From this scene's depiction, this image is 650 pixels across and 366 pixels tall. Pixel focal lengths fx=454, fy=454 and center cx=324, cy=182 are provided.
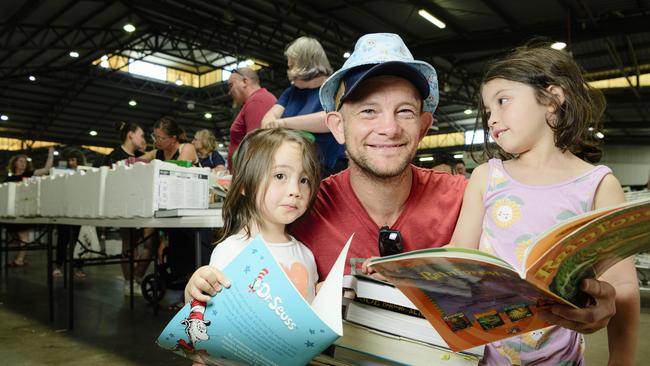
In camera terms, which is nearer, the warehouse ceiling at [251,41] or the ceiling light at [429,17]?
the ceiling light at [429,17]

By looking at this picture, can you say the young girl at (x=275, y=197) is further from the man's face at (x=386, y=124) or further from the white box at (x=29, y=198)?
the white box at (x=29, y=198)

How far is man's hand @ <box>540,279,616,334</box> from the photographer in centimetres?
60

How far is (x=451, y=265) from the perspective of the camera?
54cm

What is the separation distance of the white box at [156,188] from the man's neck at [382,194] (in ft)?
4.60

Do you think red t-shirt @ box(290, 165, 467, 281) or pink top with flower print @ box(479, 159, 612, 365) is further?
red t-shirt @ box(290, 165, 467, 281)

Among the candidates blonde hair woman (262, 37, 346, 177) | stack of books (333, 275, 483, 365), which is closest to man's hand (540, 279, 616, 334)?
stack of books (333, 275, 483, 365)

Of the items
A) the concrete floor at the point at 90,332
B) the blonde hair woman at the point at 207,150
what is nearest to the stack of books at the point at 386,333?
the concrete floor at the point at 90,332

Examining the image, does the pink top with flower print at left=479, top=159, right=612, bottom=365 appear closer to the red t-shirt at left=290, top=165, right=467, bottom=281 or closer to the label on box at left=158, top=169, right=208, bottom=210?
the red t-shirt at left=290, top=165, right=467, bottom=281

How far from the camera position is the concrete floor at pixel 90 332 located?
2475 millimetres

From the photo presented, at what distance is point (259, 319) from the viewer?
634mm

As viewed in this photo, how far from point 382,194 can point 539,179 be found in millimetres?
342

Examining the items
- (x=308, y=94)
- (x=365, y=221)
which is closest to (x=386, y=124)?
(x=365, y=221)

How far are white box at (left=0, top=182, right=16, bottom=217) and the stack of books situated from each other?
4.41 meters

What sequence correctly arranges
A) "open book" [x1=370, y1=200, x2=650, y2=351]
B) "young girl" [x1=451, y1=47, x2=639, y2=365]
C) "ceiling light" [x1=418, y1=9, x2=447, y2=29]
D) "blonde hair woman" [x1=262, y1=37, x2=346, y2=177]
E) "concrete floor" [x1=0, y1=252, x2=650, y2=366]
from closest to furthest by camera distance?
"open book" [x1=370, y1=200, x2=650, y2=351]
"young girl" [x1=451, y1=47, x2=639, y2=365]
"blonde hair woman" [x1=262, y1=37, x2=346, y2=177]
"concrete floor" [x1=0, y1=252, x2=650, y2=366]
"ceiling light" [x1=418, y1=9, x2=447, y2=29]
